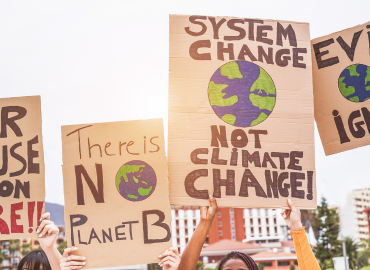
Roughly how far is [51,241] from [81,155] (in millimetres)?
518

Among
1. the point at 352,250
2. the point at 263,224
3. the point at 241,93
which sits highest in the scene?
the point at 241,93

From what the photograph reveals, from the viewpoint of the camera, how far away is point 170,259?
241cm

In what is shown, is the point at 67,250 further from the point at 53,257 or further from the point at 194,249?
the point at 194,249

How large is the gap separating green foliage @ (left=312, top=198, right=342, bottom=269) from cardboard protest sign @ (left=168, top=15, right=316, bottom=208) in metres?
57.5

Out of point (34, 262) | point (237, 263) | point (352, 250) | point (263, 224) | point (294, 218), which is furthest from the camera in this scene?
point (263, 224)

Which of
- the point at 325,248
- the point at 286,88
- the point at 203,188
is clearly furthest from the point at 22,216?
the point at 325,248

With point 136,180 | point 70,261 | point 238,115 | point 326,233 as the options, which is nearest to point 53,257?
point 70,261

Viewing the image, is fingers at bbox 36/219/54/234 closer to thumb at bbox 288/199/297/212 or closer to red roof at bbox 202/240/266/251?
thumb at bbox 288/199/297/212

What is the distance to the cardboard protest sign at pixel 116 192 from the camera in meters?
2.45

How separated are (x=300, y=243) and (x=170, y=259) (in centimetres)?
75

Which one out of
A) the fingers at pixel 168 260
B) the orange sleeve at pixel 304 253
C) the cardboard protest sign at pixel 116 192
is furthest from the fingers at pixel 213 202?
the orange sleeve at pixel 304 253

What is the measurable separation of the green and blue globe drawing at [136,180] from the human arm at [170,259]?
32 centimetres

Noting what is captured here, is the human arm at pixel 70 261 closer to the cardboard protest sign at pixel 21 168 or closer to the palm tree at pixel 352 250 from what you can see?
the cardboard protest sign at pixel 21 168

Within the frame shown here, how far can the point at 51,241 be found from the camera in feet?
8.41
